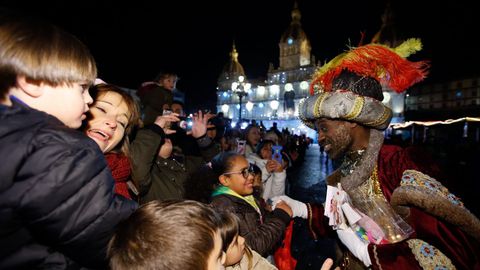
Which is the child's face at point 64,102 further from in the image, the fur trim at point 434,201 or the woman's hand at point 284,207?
the fur trim at point 434,201

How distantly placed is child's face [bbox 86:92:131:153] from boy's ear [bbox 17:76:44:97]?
70 centimetres

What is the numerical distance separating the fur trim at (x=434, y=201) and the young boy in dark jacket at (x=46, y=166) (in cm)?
165

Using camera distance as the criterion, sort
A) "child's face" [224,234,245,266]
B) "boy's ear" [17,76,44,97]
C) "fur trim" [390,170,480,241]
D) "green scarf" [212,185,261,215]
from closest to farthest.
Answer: "boy's ear" [17,76,44,97] → "child's face" [224,234,245,266] → "fur trim" [390,170,480,241] → "green scarf" [212,185,261,215]

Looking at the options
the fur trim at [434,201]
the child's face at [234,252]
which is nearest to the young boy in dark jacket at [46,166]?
the child's face at [234,252]

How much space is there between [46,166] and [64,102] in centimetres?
33

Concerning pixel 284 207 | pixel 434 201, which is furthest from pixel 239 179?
pixel 434 201

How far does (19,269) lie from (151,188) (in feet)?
5.12

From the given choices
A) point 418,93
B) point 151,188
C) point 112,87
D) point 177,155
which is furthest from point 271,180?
point 418,93

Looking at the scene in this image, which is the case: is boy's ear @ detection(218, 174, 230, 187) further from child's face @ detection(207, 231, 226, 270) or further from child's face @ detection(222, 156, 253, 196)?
child's face @ detection(207, 231, 226, 270)

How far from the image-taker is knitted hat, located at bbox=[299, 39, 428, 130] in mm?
2020

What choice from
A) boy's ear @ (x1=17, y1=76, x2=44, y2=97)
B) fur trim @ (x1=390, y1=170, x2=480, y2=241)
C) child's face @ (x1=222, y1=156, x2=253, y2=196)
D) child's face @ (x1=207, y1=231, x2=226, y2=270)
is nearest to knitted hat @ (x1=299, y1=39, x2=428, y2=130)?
fur trim @ (x1=390, y1=170, x2=480, y2=241)

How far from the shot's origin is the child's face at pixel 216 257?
1063 millimetres

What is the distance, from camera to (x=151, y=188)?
2434 mm

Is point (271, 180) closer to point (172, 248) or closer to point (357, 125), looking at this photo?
point (357, 125)
